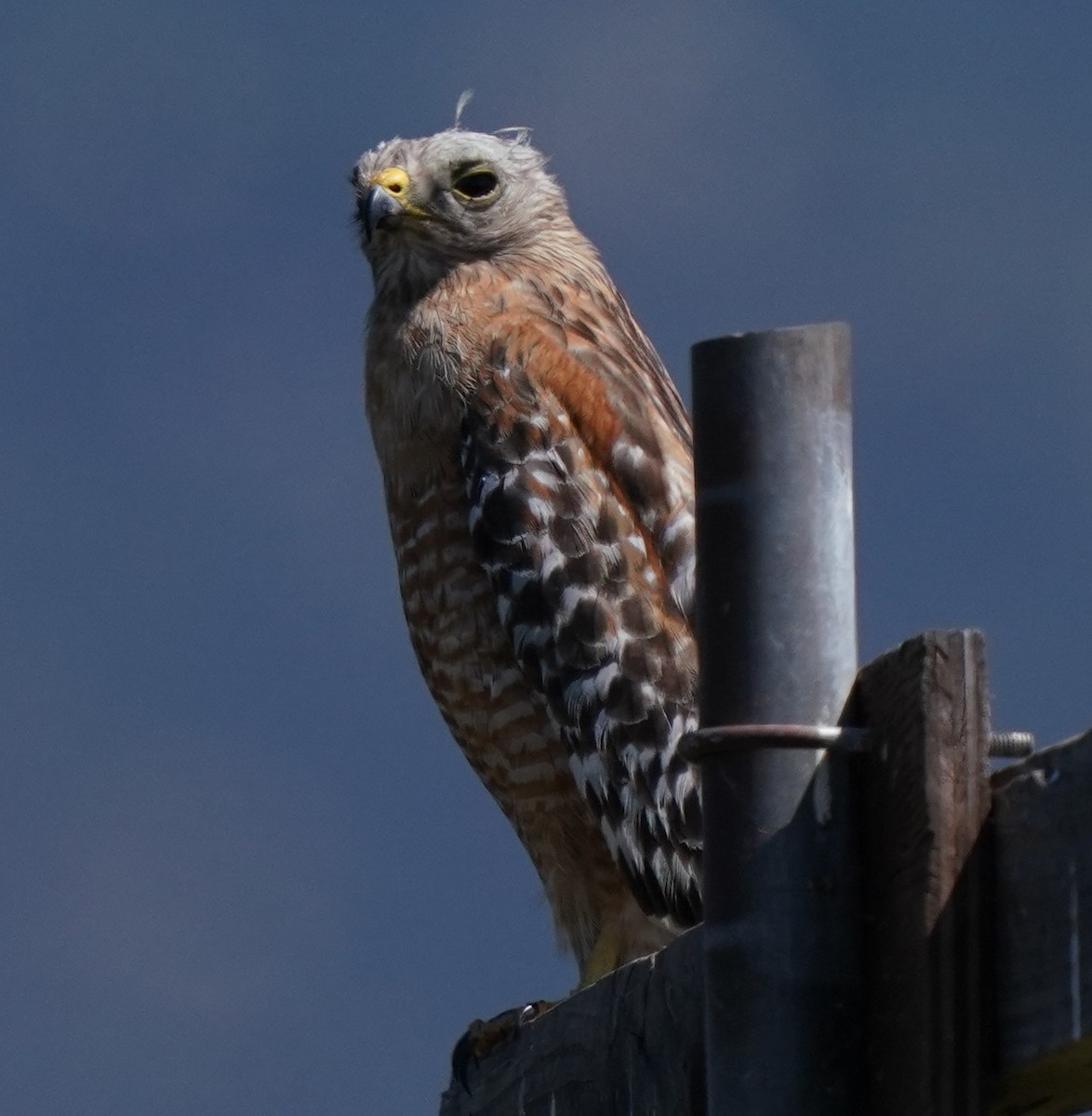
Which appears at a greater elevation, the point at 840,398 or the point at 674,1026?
the point at 840,398

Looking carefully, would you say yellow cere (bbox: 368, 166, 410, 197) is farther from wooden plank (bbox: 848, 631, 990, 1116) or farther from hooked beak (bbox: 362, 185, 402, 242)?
wooden plank (bbox: 848, 631, 990, 1116)

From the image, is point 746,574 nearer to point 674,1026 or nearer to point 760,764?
point 760,764

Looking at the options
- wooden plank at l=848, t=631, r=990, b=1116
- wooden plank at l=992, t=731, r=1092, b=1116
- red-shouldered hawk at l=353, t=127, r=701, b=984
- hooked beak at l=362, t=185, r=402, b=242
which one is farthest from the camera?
hooked beak at l=362, t=185, r=402, b=242

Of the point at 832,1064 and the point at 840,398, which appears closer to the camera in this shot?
the point at 832,1064

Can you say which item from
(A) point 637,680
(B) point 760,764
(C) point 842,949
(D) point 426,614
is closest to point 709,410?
(B) point 760,764

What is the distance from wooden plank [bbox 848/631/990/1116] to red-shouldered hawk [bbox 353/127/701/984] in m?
3.25

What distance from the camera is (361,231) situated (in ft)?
22.4

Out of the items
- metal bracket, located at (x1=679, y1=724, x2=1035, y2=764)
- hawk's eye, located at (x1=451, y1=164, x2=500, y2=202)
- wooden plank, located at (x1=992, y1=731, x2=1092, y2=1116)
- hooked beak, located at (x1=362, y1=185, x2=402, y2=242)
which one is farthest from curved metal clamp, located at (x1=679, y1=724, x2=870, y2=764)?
hawk's eye, located at (x1=451, y1=164, x2=500, y2=202)

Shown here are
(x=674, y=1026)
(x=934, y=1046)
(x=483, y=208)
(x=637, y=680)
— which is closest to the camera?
(x=934, y=1046)

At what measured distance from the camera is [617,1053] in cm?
245

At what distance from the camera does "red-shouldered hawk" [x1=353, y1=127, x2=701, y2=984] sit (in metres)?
5.25

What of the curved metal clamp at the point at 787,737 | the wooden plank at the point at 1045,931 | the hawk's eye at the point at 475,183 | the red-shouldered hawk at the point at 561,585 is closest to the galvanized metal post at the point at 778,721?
the curved metal clamp at the point at 787,737

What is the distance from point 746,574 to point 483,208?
15.8ft

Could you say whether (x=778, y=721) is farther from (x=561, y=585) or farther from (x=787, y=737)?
(x=561, y=585)
